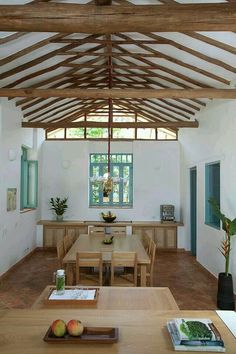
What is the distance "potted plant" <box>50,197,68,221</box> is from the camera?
9.12 metres

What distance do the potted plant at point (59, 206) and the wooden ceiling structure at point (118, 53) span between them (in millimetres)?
2383

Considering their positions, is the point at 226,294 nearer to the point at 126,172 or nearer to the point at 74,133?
the point at 126,172

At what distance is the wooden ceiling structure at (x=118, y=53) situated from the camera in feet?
8.70

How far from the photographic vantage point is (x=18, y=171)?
718 cm

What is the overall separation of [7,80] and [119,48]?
6.83 ft

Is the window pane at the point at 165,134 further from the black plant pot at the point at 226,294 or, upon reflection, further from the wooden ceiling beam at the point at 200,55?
the black plant pot at the point at 226,294

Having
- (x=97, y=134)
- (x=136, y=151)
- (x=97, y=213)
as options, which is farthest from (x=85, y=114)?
(x=97, y=213)

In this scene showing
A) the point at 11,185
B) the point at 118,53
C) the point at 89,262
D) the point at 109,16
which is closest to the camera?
the point at 109,16

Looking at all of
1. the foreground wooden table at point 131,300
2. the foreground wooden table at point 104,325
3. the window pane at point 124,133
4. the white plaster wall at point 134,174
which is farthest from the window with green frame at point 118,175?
the foreground wooden table at point 104,325

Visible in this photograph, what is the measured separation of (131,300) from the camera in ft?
9.19

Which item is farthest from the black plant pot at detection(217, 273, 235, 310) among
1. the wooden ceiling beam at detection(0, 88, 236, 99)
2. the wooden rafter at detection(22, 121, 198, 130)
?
the wooden rafter at detection(22, 121, 198, 130)

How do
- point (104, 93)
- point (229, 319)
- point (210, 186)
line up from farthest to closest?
point (210, 186), point (104, 93), point (229, 319)

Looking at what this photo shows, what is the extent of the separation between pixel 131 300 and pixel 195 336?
1.08m

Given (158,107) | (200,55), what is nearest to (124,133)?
(158,107)
